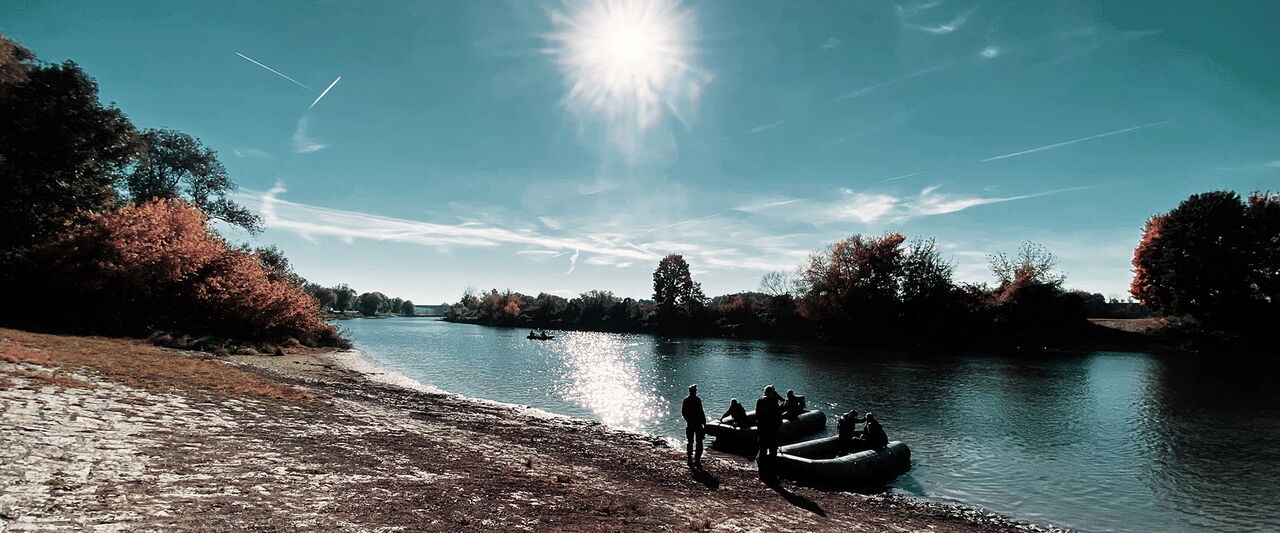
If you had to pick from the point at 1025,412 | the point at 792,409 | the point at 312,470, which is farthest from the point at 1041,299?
the point at 312,470

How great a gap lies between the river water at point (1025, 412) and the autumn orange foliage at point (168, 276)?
11.1 m

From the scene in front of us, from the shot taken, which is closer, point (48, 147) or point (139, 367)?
point (139, 367)

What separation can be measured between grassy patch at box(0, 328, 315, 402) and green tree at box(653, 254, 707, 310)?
103 metres

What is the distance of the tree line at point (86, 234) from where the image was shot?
29766mm

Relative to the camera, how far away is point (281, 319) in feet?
136

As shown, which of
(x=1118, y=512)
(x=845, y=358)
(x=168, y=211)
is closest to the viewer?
(x=1118, y=512)

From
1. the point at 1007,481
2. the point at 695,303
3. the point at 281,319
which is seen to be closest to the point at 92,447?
the point at 1007,481

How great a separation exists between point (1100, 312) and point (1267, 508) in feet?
408

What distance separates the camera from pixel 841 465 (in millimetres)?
15219

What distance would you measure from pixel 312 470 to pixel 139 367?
1308 centimetres

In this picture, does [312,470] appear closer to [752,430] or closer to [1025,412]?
[752,430]

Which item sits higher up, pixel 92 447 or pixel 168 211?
pixel 168 211

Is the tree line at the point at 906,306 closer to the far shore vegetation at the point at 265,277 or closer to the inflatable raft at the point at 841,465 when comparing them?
the far shore vegetation at the point at 265,277

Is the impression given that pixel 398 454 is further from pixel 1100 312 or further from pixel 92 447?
pixel 1100 312
